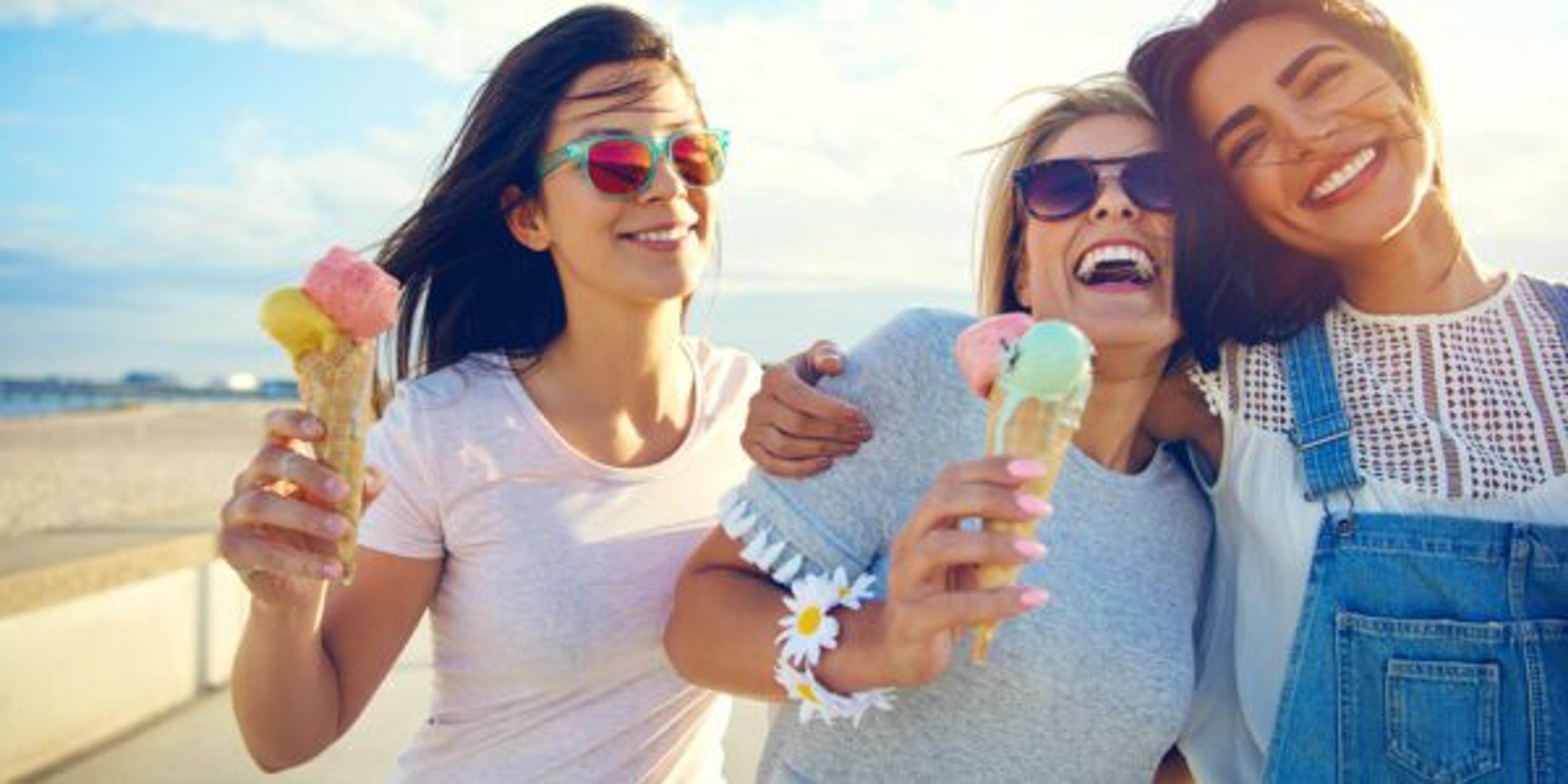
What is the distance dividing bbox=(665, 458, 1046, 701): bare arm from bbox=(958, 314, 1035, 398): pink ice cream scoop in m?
0.23

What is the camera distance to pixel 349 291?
6.96 ft

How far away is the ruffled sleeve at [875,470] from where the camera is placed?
2.31 metres

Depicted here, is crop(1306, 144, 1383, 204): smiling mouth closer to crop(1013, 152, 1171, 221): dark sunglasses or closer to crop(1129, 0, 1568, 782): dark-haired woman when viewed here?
crop(1129, 0, 1568, 782): dark-haired woman

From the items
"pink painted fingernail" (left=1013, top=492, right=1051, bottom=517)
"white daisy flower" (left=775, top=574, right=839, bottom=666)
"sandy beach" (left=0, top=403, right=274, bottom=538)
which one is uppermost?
"pink painted fingernail" (left=1013, top=492, right=1051, bottom=517)

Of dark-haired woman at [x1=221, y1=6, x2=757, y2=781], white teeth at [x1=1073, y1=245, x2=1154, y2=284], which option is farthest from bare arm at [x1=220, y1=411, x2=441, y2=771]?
white teeth at [x1=1073, y1=245, x2=1154, y2=284]

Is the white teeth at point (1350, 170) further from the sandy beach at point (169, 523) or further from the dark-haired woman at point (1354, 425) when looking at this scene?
the sandy beach at point (169, 523)

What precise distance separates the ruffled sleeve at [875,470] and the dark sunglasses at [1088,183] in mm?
302

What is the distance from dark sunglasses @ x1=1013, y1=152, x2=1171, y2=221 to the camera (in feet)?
8.15

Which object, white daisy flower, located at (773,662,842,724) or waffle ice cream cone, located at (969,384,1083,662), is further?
white daisy flower, located at (773,662,842,724)

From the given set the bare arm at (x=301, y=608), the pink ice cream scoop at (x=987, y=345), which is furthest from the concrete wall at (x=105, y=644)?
the pink ice cream scoop at (x=987, y=345)

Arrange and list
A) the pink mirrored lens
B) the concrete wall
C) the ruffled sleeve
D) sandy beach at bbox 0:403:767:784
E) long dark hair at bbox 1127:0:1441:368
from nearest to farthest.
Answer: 1. the ruffled sleeve
2. long dark hair at bbox 1127:0:1441:368
3. the pink mirrored lens
4. the concrete wall
5. sandy beach at bbox 0:403:767:784

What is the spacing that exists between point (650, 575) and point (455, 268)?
3.24 ft

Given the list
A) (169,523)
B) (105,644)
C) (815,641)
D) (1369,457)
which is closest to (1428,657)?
(1369,457)

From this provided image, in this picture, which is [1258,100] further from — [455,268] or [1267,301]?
[455,268]
